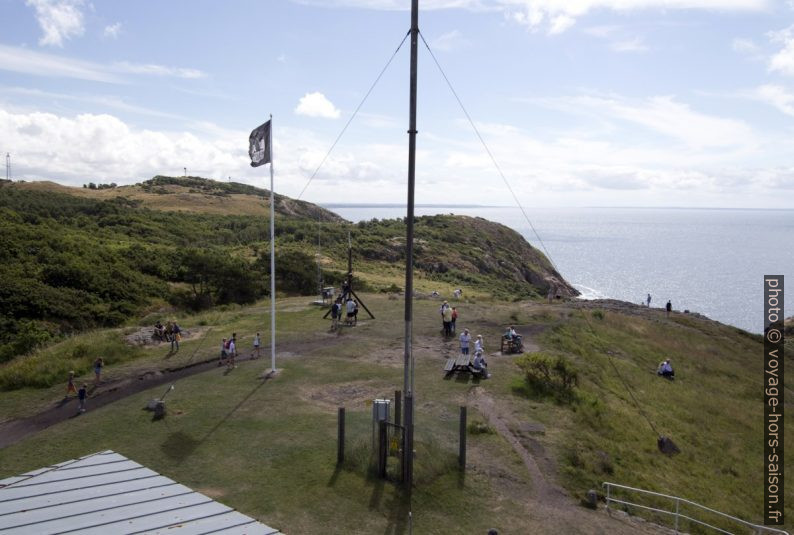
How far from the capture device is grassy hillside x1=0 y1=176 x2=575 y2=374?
3362 cm

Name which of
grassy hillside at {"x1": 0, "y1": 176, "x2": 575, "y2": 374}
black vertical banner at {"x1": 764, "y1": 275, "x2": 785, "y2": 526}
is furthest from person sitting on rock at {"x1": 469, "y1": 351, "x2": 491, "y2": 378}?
grassy hillside at {"x1": 0, "y1": 176, "x2": 575, "y2": 374}

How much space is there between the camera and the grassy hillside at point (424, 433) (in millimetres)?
13023

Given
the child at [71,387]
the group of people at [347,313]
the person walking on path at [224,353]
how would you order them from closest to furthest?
the child at [71,387] < the person walking on path at [224,353] < the group of people at [347,313]

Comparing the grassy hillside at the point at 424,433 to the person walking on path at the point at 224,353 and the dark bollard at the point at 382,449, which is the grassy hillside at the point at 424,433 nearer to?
the dark bollard at the point at 382,449

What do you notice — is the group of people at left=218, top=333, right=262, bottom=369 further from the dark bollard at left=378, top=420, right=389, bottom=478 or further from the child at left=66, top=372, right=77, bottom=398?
the dark bollard at left=378, top=420, right=389, bottom=478

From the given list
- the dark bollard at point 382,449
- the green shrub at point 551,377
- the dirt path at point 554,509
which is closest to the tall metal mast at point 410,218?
the dark bollard at point 382,449

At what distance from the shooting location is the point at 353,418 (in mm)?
16375

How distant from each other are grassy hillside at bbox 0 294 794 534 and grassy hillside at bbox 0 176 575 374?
7.55 metres

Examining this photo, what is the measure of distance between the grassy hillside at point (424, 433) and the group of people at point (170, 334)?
0.68 metres

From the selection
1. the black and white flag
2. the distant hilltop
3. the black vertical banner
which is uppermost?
the distant hilltop

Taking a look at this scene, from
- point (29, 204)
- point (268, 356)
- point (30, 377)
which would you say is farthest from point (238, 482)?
point (29, 204)

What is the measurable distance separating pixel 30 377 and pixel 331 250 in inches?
1730

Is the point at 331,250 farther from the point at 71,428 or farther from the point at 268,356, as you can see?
the point at 71,428

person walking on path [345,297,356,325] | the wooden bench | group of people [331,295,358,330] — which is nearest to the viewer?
the wooden bench
